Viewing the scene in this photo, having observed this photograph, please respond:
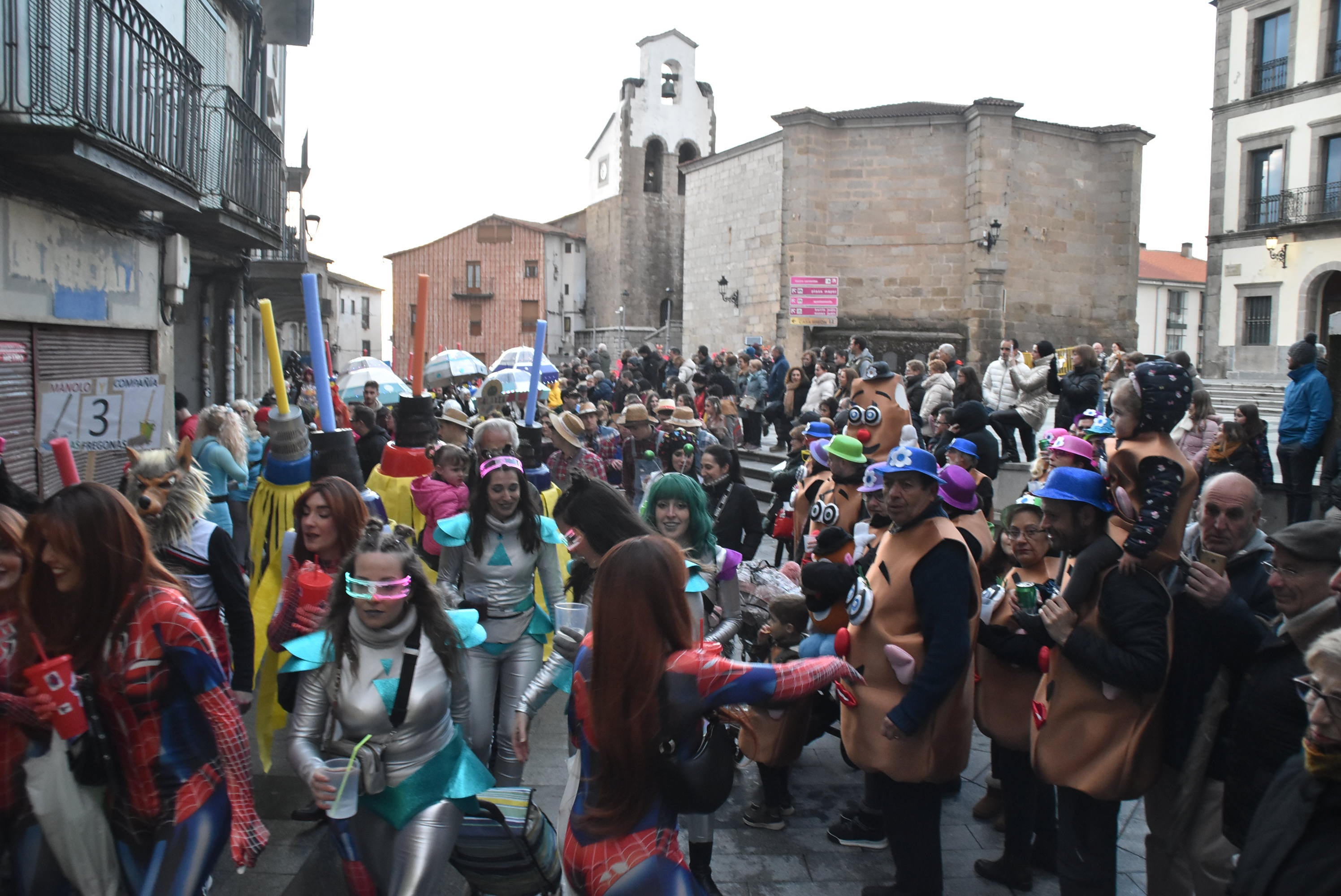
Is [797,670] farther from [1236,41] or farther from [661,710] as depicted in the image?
[1236,41]

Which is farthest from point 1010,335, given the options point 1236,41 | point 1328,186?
point 1236,41

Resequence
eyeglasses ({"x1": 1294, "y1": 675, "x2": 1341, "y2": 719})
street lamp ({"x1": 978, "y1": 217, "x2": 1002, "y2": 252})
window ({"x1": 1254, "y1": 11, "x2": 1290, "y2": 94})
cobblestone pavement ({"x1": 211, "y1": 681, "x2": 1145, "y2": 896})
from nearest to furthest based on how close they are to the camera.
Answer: eyeglasses ({"x1": 1294, "y1": 675, "x2": 1341, "y2": 719}) < cobblestone pavement ({"x1": 211, "y1": 681, "x2": 1145, "y2": 896}) < street lamp ({"x1": 978, "y1": 217, "x2": 1002, "y2": 252}) < window ({"x1": 1254, "y1": 11, "x2": 1290, "y2": 94})

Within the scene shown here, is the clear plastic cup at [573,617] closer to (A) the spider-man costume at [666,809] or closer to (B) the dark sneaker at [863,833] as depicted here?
(A) the spider-man costume at [666,809]

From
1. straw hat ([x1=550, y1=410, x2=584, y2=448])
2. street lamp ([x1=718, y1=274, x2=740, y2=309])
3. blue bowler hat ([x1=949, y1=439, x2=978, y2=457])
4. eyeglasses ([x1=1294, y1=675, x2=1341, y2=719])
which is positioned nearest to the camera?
eyeglasses ([x1=1294, y1=675, x2=1341, y2=719])

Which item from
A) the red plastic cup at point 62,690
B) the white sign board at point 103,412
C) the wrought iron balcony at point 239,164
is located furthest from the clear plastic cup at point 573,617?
the wrought iron balcony at point 239,164

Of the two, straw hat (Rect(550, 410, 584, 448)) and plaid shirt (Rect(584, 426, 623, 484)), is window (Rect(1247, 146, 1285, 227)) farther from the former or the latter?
straw hat (Rect(550, 410, 584, 448))

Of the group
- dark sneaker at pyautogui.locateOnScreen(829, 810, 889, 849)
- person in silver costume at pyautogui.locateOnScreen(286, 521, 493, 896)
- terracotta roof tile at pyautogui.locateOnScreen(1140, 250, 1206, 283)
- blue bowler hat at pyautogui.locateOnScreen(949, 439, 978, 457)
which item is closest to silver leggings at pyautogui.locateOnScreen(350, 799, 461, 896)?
person in silver costume at pyautogui.locateOnScreen(286, 521, 493, 896)

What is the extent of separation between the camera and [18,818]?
279 centimetres

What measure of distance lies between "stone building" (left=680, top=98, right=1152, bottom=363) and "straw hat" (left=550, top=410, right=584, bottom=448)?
16.6 meters

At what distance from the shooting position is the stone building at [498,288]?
151ft

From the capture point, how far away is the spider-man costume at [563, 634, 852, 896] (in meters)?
2.27

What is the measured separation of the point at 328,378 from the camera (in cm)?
376

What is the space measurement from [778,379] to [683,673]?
13489mm

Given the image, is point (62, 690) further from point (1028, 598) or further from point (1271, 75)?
point (1271, 75)
